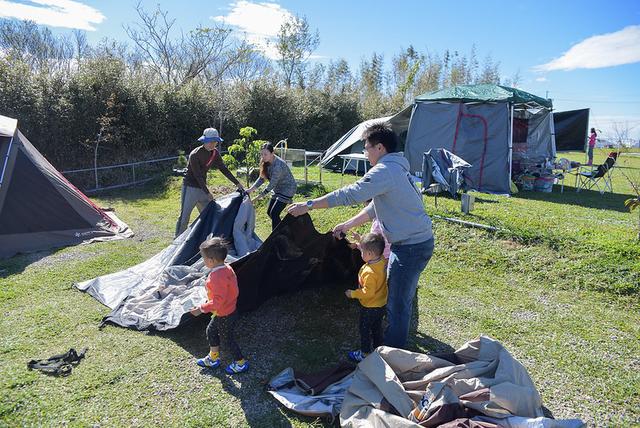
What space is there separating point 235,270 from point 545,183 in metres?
9.90

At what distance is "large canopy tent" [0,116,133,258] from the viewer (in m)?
6.09

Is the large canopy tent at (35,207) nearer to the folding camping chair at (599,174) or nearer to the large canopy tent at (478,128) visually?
the large canopy tent at (478,128)

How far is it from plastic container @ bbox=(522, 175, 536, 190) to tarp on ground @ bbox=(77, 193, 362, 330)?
28.7 feet

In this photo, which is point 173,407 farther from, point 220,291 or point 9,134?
point 9,134

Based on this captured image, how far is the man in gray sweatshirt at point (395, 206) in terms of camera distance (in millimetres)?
2816

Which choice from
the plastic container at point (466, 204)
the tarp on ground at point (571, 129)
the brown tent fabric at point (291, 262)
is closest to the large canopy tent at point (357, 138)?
the tarp on ground at point (571, 129)

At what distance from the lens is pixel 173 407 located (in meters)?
2.87

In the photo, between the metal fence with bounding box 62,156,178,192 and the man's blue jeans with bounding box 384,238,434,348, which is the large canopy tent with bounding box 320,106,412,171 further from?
the man's blue jeans with bounding box 384,238,434,348

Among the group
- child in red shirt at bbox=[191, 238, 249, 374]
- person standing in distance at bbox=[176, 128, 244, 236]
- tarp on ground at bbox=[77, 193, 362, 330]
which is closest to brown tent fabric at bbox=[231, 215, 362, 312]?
tarp on ground at bbox=[77, 193, 362, 330]

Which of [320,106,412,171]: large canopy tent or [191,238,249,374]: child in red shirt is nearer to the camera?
[191,238,249,374]: child in red shirt

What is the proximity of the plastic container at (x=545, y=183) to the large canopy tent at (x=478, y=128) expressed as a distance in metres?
0.55

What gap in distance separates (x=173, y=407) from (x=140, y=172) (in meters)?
11.1

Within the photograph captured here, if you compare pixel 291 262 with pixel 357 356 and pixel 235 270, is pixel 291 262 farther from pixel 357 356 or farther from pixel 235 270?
pixel 357 356

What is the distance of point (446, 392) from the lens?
96.0 inches
